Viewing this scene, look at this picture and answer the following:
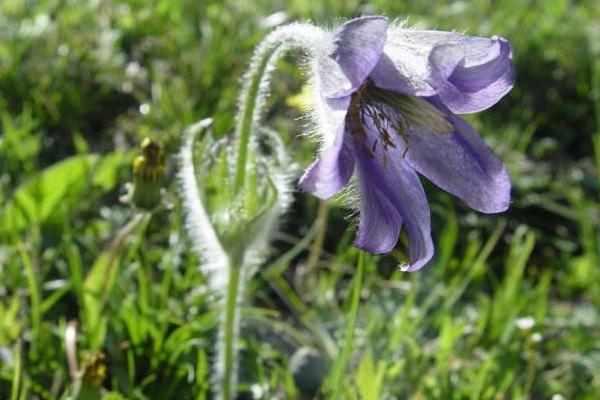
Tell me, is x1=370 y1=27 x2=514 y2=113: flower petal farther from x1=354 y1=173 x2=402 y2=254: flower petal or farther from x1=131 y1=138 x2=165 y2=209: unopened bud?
x1=131 y1=138 x2=165 y2=209: unopened bud

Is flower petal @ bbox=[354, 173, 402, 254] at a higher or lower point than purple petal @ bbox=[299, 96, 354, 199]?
lower

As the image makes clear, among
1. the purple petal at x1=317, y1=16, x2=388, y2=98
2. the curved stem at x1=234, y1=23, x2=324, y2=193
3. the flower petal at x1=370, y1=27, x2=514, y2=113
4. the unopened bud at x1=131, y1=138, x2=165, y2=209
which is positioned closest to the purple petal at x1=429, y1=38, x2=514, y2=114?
the flower petal at x1=370, y1=27, x2=514, y2=113

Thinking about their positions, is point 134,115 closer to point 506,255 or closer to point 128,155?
point 128,155

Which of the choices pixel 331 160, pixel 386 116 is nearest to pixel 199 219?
pixel 386 116

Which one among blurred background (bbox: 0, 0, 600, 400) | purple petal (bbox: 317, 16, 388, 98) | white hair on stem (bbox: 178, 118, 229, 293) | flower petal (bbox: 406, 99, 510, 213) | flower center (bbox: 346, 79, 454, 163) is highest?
purple petal (bbox: 317, 16, 388, 98)

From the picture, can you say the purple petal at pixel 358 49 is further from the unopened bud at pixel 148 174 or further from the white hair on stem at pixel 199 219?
the unopened bud at pixel 148 174
